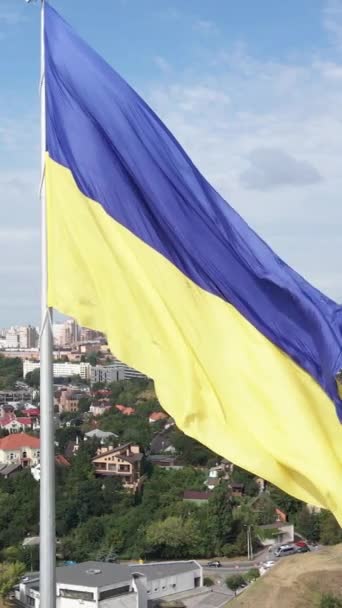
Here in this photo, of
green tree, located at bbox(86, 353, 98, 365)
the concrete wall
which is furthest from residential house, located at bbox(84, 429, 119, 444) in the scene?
green tree, located at bbox(86, 353, 98, 365)

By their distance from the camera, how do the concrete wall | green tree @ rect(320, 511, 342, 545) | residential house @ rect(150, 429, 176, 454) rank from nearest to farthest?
the concrete wall → green tree @ rect(320, 511, 342, 545) → residential house @ rect(150, 429, 176, 454)

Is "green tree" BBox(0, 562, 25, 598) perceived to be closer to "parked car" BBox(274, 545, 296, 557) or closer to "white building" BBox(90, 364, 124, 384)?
"parked car" BBox(274, 545, 296, 557)

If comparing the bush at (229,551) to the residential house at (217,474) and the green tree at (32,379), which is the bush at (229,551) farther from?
the green tree at (32,379)

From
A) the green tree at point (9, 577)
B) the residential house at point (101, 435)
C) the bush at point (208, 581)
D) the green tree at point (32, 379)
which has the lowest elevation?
the bush at point (208, 581)

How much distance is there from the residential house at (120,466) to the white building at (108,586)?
330 inches

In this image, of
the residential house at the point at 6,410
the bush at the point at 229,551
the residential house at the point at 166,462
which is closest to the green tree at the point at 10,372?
the residential house at the point at 6,410

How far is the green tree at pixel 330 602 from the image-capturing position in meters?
11.6

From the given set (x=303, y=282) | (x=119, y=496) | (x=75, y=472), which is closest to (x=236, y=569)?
(x=119, y=496)

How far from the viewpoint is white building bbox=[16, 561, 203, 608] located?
13.8 m

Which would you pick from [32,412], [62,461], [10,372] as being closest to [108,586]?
[62,461]

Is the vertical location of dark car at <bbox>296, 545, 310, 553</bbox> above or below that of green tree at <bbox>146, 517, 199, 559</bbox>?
below

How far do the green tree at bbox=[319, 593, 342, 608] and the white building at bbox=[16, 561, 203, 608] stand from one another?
12.3 feet

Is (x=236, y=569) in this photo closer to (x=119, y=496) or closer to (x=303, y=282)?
(x=119, y=496)

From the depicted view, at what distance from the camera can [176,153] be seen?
241 centimetres
